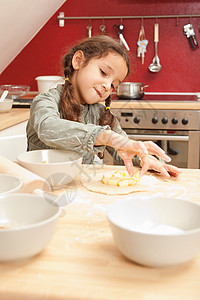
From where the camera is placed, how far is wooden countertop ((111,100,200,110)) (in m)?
2.66

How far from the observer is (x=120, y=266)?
607 millimetres

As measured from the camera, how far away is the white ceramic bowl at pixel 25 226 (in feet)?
1.87

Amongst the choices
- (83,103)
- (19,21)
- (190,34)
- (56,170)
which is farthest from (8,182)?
(190,34)

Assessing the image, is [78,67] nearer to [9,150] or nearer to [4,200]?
[9,150]

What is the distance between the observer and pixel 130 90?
284 centimetres

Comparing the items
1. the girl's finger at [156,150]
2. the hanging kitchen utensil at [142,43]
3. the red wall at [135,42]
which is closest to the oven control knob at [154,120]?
the red wall at [135,42]

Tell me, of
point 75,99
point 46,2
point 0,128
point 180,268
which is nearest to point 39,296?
point 180,268

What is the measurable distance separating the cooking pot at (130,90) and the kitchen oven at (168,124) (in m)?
0.09

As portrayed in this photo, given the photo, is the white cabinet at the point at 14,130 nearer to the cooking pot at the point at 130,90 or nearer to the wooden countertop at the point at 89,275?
the cooking pot at the point at 130,90

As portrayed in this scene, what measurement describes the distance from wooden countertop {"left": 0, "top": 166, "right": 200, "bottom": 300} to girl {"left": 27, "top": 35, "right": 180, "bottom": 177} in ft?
1.57

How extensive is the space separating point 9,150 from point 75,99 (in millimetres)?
381

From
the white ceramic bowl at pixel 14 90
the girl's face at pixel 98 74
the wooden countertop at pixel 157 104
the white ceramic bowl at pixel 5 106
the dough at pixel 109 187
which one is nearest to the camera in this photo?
the dough at pixel 109 187

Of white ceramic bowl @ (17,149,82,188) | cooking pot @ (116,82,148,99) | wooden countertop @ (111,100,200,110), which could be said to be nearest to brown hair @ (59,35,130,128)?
white ceramic bowl @ (17,149,82,188)

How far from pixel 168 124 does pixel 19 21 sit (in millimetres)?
1426
